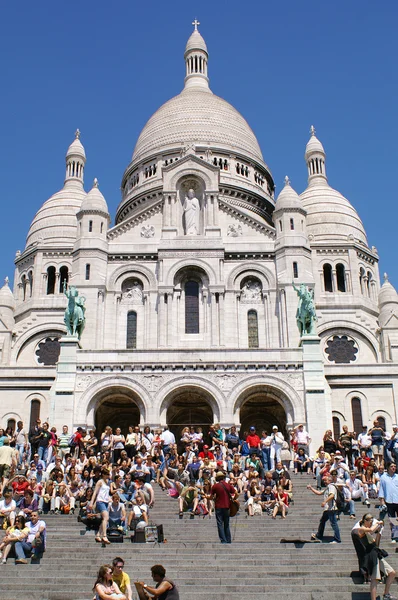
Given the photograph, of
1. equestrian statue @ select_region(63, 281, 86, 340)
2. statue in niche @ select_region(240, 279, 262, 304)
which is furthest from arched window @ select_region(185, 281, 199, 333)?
equestrian statue @ select_region(63, 281, 86, 340)

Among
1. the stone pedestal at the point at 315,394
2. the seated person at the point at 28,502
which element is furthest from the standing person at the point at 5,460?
the stone pedestal at the point at 315,394

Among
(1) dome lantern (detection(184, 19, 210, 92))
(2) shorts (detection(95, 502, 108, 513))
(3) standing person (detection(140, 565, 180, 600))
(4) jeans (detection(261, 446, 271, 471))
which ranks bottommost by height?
(3) standing person (detection(140, 565, 180, 600))

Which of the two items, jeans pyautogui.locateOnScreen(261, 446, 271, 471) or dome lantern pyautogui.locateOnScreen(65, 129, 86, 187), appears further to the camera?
dome lantern pyautogui.locateOnScreen(65, 129, 86, 187)

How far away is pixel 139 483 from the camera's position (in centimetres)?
2262

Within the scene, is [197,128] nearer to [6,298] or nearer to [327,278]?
[327,278]

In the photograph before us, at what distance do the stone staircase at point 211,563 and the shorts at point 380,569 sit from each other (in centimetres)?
60

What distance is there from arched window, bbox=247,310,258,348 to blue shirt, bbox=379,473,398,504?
2227 centimetres

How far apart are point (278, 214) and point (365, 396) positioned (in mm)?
11770

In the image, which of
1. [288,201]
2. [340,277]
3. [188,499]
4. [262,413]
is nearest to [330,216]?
[340,277]

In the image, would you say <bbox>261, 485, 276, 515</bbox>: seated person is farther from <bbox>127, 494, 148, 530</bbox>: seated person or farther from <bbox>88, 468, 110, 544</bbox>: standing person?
<bbox>88, 468, 110, 544</bbox>: standing person

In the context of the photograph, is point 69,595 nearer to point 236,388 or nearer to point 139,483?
point 139,483

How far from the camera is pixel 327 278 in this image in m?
54.1

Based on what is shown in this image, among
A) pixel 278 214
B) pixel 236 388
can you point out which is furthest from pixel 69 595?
pixel 278 214

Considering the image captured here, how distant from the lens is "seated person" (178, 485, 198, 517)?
22875mm
